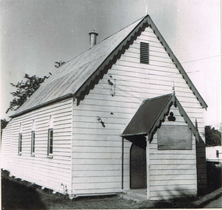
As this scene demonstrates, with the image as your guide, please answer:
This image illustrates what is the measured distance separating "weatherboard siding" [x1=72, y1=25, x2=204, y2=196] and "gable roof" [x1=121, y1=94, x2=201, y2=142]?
0.32m

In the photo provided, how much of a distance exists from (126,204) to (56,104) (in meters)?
5.80

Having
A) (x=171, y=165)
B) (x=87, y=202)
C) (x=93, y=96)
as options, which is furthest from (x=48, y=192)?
(x=171, y=165)

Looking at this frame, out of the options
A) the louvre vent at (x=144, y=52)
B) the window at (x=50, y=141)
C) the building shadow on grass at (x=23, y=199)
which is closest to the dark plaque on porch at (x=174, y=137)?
the louvre vent at (x=144, y=52)

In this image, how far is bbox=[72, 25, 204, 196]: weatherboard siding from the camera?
12.6 metres

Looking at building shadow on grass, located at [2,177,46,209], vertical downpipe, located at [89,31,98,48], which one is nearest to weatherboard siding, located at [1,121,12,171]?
building shadow on grass, located at [2,177,46,209]

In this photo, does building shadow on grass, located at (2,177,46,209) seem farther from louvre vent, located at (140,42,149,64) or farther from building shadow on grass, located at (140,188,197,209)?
louvre vent, located at (140,42,149,64)

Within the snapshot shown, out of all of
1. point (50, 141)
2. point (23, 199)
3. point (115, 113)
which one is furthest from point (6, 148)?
point (115, 113)

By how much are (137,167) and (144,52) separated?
562 centimetres

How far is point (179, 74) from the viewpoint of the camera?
1559 cm

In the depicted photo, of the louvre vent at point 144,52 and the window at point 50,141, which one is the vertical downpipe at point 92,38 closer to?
the louvre vent at point 144,52

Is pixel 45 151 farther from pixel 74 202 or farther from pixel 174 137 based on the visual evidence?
pixel 174 137

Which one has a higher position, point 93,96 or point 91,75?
point 91,75

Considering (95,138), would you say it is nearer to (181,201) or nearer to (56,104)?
(56,104)

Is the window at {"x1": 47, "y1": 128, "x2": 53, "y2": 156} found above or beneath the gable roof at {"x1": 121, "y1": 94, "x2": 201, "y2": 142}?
beneath
